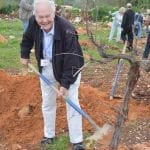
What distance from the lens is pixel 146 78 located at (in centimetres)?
849

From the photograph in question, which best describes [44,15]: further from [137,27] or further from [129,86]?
[137,27]

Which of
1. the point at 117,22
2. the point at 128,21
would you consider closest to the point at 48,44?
the point at 128,21

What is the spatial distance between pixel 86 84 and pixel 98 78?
0.59 meters

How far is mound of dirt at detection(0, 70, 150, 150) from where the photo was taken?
584cm

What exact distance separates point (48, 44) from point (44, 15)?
0.41 meters

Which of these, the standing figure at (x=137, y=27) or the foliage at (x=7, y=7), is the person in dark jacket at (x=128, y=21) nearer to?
the standing figure at (x=137, y=27)

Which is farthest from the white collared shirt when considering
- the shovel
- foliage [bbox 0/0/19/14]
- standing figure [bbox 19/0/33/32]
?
foliage [bbox 0/0/19/14]

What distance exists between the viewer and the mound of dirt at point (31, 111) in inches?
230

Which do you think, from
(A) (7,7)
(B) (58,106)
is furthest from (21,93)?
(A) (7,7)

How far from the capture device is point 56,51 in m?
4.65

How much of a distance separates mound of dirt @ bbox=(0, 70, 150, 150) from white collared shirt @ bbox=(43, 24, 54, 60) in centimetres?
122

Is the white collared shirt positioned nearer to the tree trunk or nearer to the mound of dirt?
the tree trunk

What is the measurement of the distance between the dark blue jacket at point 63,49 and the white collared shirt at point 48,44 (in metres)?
0.04

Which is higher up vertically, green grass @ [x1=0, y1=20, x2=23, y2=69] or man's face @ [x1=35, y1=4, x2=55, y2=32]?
man's face @ [x1=35, y1=4, x2=55, y2=32]
